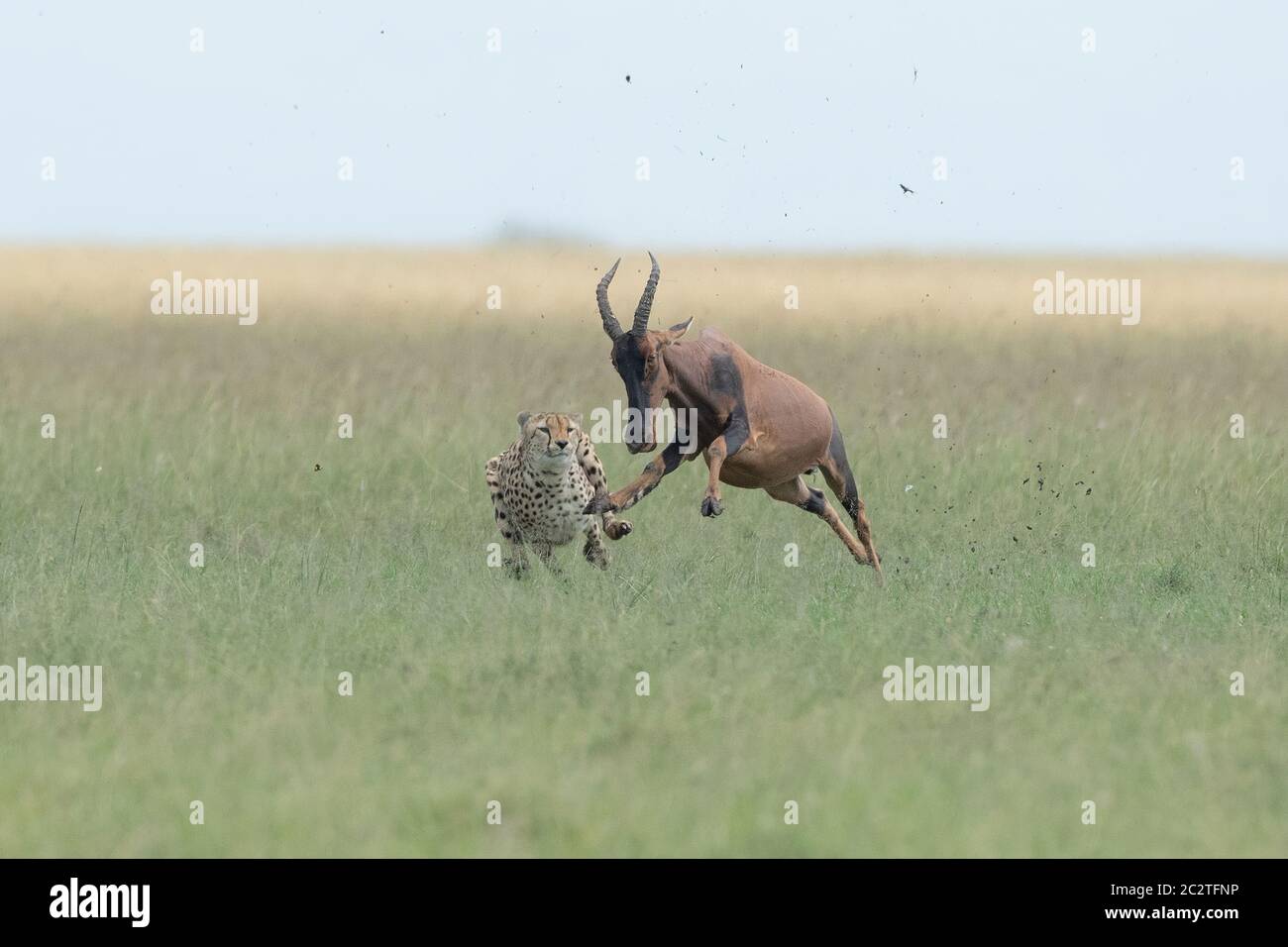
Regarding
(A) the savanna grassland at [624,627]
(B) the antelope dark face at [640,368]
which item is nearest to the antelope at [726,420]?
(B) the antelope dark face at [640,368]

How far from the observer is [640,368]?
11.1m

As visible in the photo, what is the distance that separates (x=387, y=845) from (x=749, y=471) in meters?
6.43

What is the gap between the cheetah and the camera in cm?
1173

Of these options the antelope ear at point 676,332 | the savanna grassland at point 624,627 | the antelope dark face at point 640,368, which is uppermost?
the antelope ear at point 676,332

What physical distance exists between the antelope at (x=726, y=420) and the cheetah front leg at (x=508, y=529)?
0.62 meters

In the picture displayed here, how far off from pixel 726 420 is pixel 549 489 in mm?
1202

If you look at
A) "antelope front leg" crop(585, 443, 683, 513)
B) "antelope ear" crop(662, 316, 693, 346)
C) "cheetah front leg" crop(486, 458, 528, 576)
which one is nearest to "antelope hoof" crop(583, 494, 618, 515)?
"antelope front leg" crop(585, 443, 683, 513)

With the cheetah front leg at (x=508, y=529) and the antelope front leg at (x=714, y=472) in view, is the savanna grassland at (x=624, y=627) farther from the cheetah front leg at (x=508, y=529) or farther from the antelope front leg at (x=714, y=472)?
the antelope front leg at (x=714, y=472)

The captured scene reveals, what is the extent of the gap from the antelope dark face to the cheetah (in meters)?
0.62

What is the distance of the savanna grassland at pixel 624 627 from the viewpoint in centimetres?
650

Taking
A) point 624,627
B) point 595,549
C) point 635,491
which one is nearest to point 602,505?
point 635,491
